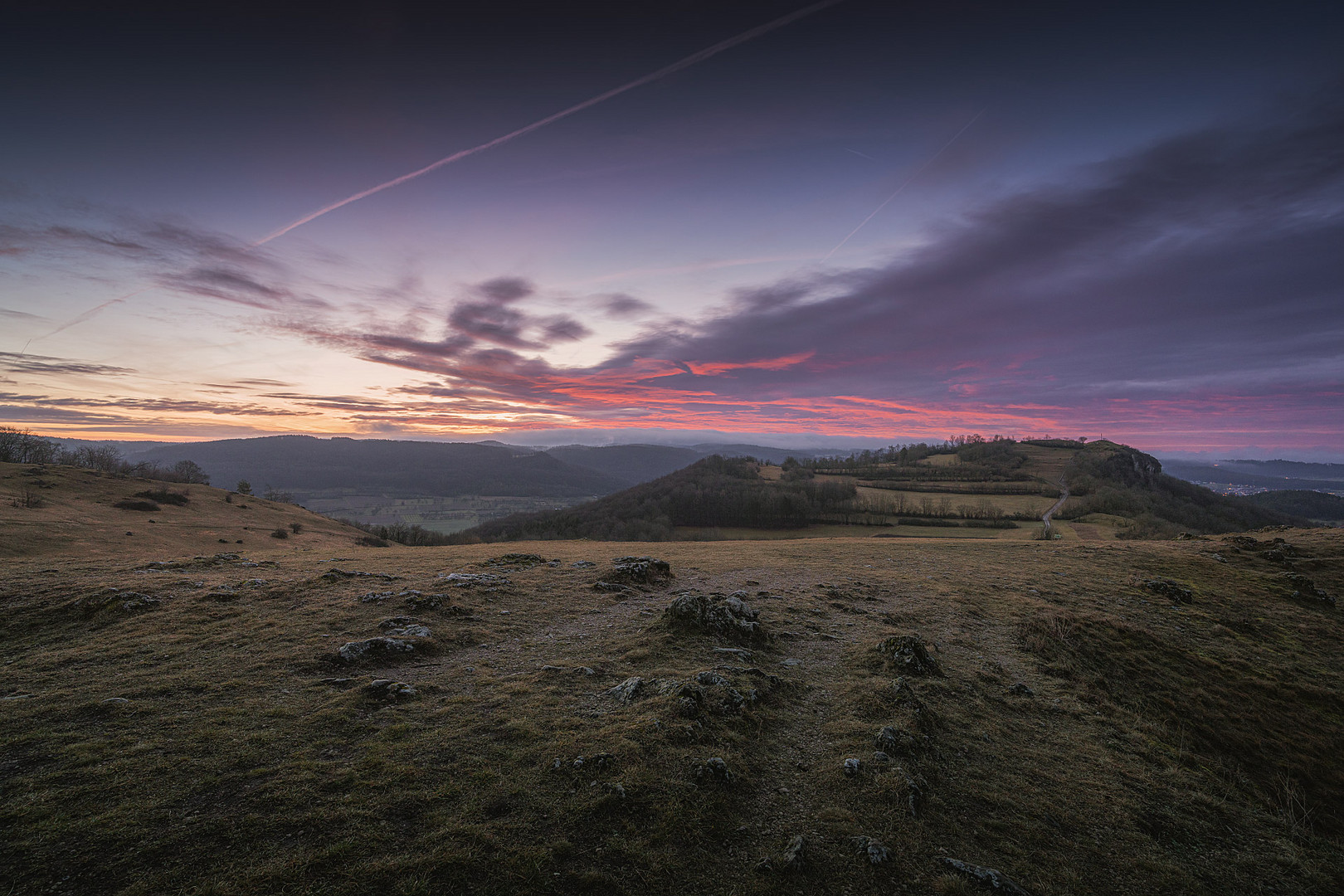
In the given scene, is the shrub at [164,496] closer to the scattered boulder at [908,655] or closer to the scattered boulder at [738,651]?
the scattered boulder at [738,651]

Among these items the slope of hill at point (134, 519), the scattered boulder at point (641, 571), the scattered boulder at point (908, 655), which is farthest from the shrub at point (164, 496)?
the scattered boulder at point (908, 655)

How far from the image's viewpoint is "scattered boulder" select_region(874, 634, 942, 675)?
1285cm

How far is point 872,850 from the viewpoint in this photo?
6746 millimetres

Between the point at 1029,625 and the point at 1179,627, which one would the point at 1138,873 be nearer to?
the point at 1029,625

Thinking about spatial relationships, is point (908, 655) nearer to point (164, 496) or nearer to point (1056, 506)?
point (164, 496)

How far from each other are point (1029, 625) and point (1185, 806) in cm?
909

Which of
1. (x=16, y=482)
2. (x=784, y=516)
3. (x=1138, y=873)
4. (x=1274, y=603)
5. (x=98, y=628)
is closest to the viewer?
(x=1138, y=873)

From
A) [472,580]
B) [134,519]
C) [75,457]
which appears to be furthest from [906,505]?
[75,457]

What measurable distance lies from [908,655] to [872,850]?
288 inches

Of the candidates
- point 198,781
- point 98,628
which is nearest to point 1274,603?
point 198,781

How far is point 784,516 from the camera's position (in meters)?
107

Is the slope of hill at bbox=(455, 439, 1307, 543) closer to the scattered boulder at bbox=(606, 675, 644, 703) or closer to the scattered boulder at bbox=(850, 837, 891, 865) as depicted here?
the scattered boulder at bbox=(606, 675, 644, 703)

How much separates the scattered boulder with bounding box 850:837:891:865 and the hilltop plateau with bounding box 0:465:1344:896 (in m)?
0.04

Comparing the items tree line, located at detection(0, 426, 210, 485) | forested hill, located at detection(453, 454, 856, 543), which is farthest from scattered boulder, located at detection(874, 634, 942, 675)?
tree line, located at detection(0, 426, 210, 485)
